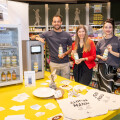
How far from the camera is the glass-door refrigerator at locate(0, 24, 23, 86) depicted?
2.32 metres

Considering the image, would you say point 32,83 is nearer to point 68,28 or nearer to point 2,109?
point 2,109

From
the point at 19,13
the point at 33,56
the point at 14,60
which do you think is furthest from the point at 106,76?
the point at 19,13

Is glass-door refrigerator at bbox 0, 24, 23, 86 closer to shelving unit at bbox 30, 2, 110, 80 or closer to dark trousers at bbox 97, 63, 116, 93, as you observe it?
dark trousers at bbox 97, 63, 116, 93

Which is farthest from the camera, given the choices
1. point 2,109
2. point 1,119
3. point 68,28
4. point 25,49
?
point 68,28

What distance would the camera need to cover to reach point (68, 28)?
29.1 ft

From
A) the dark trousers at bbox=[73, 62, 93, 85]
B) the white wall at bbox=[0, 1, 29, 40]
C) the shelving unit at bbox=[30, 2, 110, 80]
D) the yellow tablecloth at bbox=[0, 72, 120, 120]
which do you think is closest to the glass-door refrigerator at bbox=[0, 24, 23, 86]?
the yellow tablecloth at bbox=[0, 72, 120, 120]

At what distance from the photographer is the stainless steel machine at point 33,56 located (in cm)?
252

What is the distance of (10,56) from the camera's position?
2.48 meters

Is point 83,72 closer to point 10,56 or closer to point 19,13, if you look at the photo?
point 10,56

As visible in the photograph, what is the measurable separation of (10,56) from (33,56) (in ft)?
1.19

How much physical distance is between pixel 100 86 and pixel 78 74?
0.52 metres

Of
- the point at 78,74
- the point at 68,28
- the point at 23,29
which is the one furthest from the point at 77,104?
the point at 68,28

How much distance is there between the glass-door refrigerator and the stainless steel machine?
5.4 inches

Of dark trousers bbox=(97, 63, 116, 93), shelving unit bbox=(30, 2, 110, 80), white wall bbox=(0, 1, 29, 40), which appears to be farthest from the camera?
shelving unit bbox=(30, 2, 110, 80)
